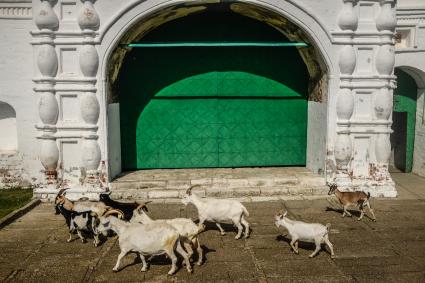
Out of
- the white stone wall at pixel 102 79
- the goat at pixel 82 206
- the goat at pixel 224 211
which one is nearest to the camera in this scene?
the goat at pixel 82 206

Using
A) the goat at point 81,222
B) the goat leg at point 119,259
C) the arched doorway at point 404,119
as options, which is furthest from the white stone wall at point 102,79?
the goat leg at point 119,259

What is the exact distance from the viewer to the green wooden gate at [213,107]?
12.4m

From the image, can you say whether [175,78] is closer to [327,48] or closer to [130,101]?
[130,101]

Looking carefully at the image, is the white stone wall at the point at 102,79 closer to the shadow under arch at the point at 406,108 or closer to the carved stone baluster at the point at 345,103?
the carved stone baluster at the point at 345,103

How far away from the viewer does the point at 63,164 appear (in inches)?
424

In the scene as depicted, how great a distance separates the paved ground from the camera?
22.0ft

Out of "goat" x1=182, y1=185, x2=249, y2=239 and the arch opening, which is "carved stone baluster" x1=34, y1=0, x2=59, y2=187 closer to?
the arch opening

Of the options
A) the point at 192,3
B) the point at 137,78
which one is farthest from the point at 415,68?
the point at 137,78

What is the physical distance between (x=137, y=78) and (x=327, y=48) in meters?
5.08

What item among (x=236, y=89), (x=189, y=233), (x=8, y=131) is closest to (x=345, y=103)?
(x=236, y=89)

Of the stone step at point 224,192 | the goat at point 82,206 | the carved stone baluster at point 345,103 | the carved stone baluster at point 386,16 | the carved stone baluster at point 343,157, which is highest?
the carved stone baluster at point 386,16

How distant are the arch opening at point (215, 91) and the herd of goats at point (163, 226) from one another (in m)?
3.78

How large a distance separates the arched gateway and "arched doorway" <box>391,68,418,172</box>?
283 cm

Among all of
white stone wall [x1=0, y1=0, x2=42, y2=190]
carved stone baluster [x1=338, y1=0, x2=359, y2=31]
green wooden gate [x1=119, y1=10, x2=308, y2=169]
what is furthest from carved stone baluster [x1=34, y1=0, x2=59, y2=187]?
carved stone baluster [x1=338, y1=0, x2=359, y2=31]
